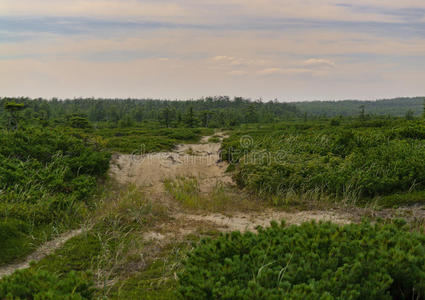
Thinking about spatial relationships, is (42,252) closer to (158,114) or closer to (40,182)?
(40,182)

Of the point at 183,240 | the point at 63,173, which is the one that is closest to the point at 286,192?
the point at 183,240

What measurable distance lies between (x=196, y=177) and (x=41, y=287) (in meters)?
7.75

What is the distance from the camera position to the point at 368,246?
3.44 m

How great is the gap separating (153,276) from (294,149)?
7676mm

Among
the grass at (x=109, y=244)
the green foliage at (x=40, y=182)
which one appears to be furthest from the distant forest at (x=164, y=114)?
the grass at (x=109, y=244)

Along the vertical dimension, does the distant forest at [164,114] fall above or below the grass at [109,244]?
above

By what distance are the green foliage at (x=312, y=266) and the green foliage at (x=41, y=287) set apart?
0.82 metres

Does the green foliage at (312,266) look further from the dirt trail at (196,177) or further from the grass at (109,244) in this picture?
the dirt trail at (196,177)

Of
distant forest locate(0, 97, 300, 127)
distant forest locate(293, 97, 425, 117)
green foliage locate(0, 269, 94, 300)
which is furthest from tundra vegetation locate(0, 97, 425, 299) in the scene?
distant forest locate(293, 97, 425, 117)

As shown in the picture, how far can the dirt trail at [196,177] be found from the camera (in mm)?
6805

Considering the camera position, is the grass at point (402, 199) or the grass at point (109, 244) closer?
the grass at point (109, 244)

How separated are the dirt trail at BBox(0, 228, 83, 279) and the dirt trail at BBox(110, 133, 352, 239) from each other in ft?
4.26

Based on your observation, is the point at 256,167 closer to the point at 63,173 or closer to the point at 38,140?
the point at 63,173

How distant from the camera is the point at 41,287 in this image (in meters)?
2.83
